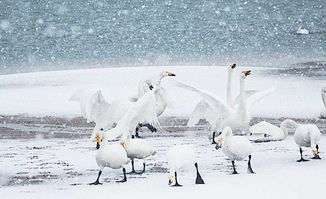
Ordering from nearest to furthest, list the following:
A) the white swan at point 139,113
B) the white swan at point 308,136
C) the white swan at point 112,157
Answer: the white swan at point 112,157 < the white swan at point 308,136 < the white swan at point 139,113

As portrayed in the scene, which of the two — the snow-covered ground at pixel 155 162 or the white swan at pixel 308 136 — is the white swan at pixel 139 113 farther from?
the white swan at pixel 308 136

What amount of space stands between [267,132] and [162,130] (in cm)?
181

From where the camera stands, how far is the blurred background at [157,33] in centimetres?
2972

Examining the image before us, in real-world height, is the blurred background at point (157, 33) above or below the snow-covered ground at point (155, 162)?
above

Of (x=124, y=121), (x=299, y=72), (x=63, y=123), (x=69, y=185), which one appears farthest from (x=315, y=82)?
(x=69, y=185)

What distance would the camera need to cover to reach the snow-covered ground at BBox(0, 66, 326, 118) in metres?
14.4

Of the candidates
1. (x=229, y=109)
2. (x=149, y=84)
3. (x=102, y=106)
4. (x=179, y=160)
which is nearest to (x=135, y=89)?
(x=102, y=106)

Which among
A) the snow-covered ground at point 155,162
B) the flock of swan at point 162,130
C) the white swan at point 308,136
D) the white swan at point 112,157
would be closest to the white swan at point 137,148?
the flock of swan at point 162,130

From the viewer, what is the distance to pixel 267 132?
416 inches

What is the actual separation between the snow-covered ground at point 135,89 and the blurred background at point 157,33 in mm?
5230

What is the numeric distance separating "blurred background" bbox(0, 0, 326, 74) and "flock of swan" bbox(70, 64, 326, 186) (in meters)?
13.7

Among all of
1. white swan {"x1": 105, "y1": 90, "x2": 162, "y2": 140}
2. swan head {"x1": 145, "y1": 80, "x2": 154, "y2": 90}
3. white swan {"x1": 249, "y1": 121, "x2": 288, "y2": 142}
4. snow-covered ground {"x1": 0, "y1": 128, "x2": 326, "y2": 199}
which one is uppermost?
swan head {"x1": 145, "y1": 80, "x2": 154, "y2": 90}

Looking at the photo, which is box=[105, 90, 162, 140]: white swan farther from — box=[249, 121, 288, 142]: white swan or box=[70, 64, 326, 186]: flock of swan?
box=[249, 121, 288, 142]: white swan

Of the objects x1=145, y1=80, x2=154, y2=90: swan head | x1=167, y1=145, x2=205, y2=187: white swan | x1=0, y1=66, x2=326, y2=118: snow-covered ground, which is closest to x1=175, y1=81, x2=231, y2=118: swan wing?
x1=145, y1=80, x2=154, y2=90: swan head
